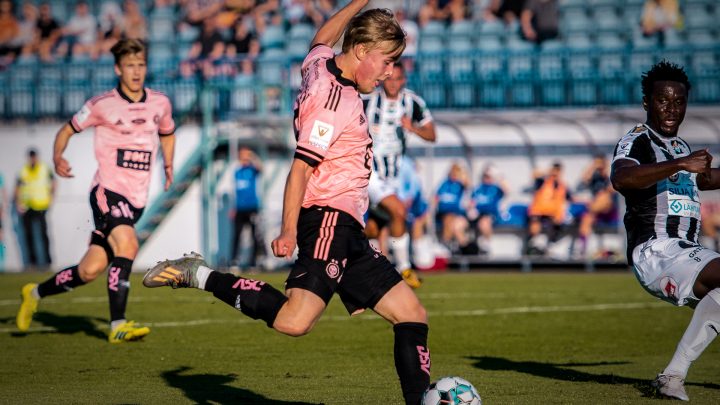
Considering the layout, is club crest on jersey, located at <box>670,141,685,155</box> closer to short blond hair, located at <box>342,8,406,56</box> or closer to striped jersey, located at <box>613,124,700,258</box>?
striped jersey, located at <box>613,124,700,258</box>

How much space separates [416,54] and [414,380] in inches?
741

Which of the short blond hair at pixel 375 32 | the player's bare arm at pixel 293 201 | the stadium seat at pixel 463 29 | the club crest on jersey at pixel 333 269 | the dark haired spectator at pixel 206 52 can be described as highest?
the stadium seat at pixel 463 29

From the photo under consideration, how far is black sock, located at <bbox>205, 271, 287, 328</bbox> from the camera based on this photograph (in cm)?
570

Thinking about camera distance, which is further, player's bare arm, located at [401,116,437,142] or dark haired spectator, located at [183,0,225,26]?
dark haired spectator, located at [183,0,225,26]

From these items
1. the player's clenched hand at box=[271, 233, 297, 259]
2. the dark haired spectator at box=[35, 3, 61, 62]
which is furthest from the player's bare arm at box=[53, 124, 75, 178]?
the dark haired spectator at box=[35, 3, 61, 62]

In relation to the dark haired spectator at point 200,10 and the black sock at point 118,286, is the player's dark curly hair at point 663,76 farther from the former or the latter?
the dark haired spectator at point 200,10

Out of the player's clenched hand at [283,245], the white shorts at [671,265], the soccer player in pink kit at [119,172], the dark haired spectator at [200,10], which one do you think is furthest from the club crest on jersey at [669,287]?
the dark haired spectator at [200,10]

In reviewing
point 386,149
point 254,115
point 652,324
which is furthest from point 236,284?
point 254,115

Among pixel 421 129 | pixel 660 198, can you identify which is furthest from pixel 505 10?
pixel 660 198

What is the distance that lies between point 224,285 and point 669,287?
2742mm

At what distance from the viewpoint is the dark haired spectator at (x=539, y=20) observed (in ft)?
80.9

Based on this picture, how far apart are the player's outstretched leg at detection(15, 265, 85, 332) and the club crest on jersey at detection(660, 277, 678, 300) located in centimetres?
550

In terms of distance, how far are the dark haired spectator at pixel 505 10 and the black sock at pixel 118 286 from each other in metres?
16.9

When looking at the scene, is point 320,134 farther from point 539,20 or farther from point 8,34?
point 8,34
